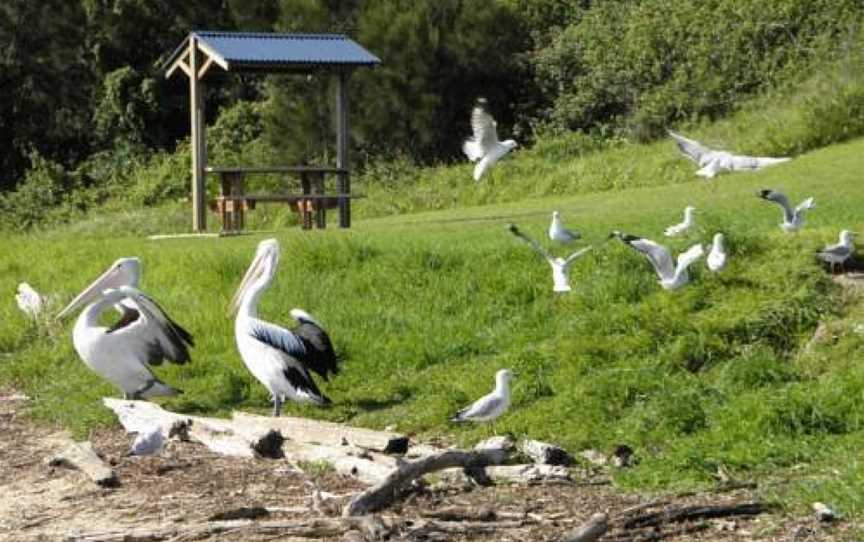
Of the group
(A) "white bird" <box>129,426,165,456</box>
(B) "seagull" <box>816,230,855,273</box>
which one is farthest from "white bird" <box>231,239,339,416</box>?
(B) "seagull" <box>816,230,855,273</box>

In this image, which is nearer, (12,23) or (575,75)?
(575,75)

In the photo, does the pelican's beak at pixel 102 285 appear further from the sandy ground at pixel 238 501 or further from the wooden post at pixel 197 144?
the wooden post at pixel 197 144

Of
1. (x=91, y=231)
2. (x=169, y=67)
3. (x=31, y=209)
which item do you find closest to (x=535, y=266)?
(x=169, y=67)

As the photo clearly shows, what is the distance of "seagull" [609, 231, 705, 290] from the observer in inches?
474

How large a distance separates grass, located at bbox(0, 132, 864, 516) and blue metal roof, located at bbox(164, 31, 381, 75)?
3.66m

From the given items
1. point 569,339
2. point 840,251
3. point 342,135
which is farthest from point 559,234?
point 342,135

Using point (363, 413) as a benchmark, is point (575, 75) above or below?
above

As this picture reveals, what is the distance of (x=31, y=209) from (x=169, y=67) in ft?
36.1

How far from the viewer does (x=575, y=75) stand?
106 ft

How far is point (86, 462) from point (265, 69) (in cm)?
1234

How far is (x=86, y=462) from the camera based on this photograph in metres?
10.6

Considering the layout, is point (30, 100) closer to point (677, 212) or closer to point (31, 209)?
point (31, 209)

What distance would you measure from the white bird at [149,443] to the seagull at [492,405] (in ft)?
6.08

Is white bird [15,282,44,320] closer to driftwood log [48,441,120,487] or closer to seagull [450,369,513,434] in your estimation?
driftwood log [48,441,120,487]
